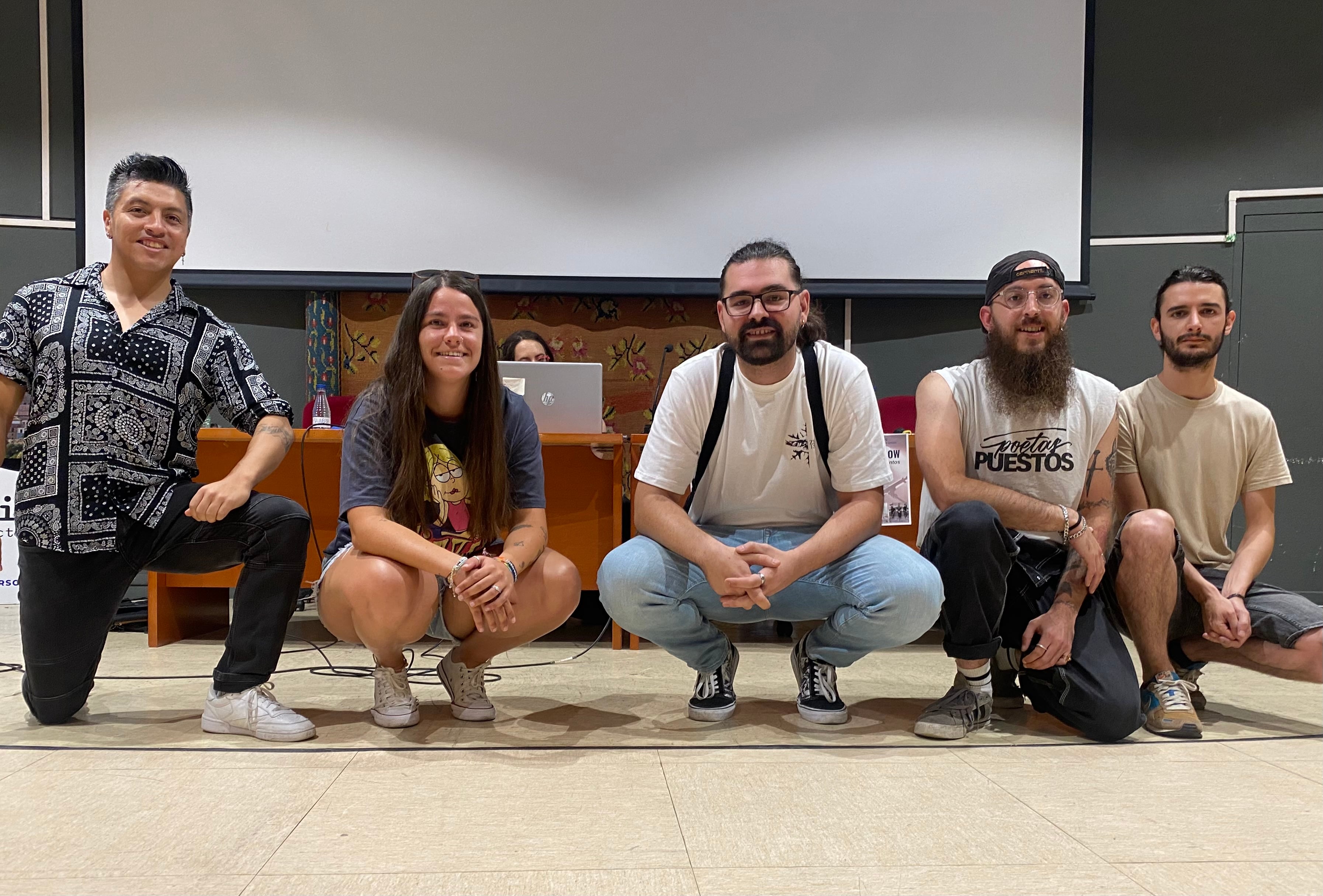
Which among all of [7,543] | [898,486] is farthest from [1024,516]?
[7,543]

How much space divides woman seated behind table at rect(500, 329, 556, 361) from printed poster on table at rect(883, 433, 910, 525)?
1419 mm

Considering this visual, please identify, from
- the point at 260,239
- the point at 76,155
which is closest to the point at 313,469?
the point at 260,239

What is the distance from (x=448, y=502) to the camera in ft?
6.43

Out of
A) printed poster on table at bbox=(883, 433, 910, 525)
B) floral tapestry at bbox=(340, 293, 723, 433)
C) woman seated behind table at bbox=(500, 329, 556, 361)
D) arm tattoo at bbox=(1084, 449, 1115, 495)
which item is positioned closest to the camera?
arm tattoo at bbox=(1084, 449, 1115, 495)

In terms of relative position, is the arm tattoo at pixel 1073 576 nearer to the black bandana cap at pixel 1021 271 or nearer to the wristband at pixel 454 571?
the black bandana cap at pixel 1021 271

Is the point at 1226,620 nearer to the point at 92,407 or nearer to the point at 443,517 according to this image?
the point at 443,517

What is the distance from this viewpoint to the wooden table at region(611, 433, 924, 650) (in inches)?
117

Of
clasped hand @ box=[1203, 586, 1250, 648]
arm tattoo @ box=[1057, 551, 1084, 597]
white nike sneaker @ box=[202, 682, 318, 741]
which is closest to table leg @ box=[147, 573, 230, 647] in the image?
white nike sneaker @ box=[202, 682, 318, 741]

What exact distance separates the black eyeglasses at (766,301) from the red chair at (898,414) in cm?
177

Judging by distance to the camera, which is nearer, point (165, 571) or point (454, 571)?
point (454, 571)

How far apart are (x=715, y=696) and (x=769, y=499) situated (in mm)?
483

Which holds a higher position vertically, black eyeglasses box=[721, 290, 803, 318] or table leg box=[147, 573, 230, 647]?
black eyeglasses box=[721, 290, 803, 318]

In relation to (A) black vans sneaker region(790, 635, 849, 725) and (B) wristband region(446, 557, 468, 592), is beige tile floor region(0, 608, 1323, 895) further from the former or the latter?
(B) wristband region(446, 557, 468, 592)

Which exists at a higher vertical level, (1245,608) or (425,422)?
(425,422)
